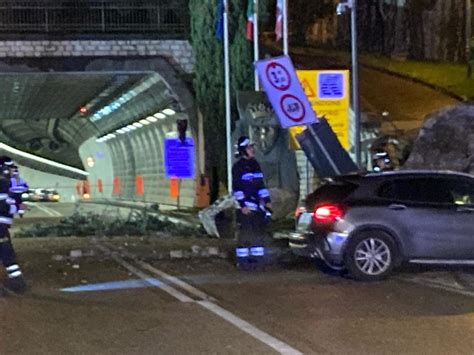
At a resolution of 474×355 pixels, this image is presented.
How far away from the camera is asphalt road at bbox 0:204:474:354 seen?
897 centimetres

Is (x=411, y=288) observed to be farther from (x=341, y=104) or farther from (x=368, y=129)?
(x=368, y=129)

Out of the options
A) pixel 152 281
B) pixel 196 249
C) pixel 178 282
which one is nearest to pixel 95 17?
pixel 196 249

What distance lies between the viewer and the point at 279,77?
61.7 feet

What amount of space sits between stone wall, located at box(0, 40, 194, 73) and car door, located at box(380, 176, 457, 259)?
1796 centimetres

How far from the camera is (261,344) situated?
29.3 feet

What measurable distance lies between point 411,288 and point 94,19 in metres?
20.5

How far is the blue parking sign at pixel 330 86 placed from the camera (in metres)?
20.7

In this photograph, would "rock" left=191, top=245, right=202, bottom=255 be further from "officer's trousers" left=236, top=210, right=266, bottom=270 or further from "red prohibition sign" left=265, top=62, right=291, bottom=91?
"red prohibition sign" left=265, top=62, right=291, bottom=91

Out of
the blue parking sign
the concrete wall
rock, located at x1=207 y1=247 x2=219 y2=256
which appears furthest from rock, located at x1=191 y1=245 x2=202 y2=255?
the concrete wall

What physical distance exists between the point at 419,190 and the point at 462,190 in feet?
1.98

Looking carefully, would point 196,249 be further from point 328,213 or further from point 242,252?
point 328,213

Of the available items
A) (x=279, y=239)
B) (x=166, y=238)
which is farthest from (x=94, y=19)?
(x=279, y=239)

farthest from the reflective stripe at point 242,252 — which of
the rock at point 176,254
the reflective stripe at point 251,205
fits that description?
the rock at point 176,254

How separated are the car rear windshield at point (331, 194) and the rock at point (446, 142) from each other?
6347mm
